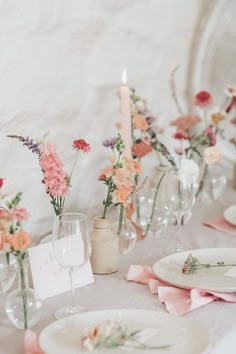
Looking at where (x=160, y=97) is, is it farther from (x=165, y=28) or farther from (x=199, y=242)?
(x=199, y=242)

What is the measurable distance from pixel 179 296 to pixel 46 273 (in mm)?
241

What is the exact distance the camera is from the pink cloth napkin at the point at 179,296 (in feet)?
3.90

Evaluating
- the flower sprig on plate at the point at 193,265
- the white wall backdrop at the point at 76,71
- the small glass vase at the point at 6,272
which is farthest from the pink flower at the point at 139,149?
the small glass vase at the point at 6,272

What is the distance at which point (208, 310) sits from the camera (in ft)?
3.92

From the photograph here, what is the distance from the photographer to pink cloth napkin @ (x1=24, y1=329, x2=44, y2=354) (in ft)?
3.39

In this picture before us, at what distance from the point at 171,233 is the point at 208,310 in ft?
1.46

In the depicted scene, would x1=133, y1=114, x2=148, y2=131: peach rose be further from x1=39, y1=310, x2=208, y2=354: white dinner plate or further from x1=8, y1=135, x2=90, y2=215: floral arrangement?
x1=39, y1=310, x2=208, y2=354: white dinner plate

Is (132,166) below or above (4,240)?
above

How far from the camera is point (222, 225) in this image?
167 centimetres

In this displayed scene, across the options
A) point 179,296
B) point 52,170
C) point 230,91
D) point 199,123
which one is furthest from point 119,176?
point 199,123

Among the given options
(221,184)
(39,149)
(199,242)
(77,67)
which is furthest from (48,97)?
(221,184)

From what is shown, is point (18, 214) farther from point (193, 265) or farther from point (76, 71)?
point (76, 71)

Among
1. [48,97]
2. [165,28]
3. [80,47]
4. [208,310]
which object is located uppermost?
[165,28]

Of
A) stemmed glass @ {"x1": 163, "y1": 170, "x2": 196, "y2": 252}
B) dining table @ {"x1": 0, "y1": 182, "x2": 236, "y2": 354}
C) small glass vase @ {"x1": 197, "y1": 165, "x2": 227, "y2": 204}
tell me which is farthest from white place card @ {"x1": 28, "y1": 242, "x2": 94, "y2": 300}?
small glass vase @ {"x1": 197, "y1": 165, "x2": 227, "y2": 204}
